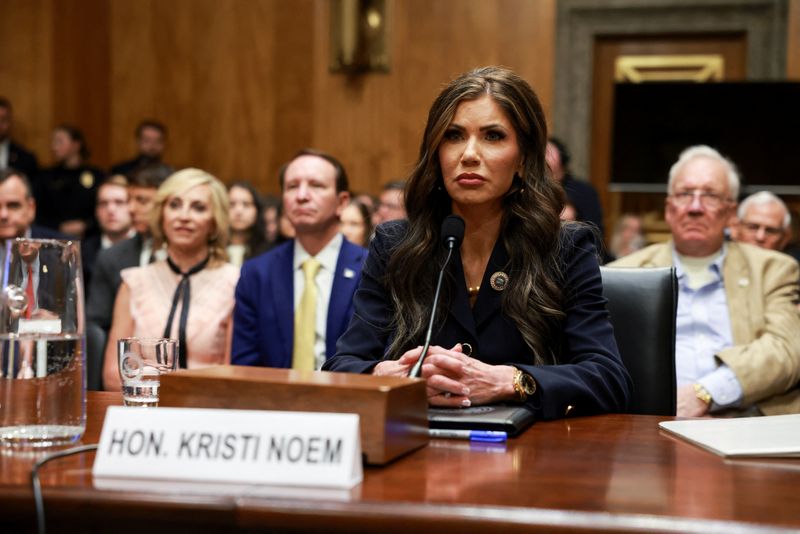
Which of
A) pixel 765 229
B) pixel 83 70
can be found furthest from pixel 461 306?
pixel 83 70

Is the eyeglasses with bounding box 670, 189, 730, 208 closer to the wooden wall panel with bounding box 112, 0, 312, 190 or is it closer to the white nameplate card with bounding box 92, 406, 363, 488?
the white nameplate card with bounding box 92, 406, 363, 488

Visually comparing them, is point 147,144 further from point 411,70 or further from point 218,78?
point 411,70

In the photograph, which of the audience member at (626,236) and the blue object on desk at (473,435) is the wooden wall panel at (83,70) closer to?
the audience member at (626,236)

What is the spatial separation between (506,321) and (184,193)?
7.33ft

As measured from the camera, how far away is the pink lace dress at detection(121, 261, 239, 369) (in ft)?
12.3

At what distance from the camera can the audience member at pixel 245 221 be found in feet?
19.2

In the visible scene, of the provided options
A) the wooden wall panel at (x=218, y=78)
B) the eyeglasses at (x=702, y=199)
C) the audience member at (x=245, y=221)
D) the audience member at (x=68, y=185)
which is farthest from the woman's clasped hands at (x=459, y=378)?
the wooden wall panel at (x=218, y=78)

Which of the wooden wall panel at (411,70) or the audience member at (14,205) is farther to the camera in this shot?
the wooden wall panel at (411,70)

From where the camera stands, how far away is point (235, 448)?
3.99ft

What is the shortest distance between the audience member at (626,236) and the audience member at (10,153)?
4703 mm

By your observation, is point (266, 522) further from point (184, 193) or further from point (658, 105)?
point (658, 105)

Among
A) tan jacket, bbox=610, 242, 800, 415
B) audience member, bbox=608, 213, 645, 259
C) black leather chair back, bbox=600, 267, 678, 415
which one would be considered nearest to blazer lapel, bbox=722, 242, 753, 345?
tan jacket, bbox=610, 242, 800, 415

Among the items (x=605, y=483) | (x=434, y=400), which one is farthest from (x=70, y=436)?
(x=605, y=483)

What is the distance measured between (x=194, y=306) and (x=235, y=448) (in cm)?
267
